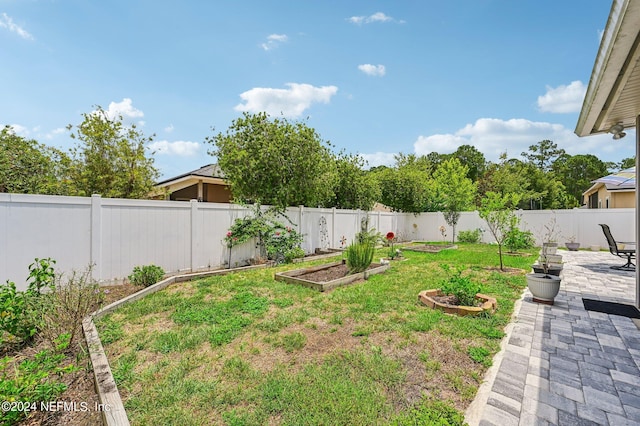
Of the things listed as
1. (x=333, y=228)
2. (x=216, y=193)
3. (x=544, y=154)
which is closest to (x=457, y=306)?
(x=333, y=228)

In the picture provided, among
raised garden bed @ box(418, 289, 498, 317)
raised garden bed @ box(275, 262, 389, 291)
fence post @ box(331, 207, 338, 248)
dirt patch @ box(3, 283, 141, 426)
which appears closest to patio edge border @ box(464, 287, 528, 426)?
raised garden bed @ box(418, 289, 498, 317)

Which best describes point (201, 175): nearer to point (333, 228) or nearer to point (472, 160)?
point (333, 228)

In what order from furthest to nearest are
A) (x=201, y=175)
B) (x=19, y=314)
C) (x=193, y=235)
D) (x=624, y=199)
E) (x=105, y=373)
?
1. (x=624, y=199)
2. (x=201, y=175)
3. (x=193, y=235)
4. (x=19, y=314)
5. (x=105, y=373)

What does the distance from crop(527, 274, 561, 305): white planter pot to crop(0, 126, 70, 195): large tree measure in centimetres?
1154

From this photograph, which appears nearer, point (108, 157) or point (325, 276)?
point (325, 276)

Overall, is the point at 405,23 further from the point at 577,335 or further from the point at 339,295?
the point at 577,335

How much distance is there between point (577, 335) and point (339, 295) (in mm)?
3180

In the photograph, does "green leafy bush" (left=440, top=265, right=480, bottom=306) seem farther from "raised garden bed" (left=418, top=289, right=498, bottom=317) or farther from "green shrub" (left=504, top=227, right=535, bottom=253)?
"green shrub" (left=504, top=227, right=535, bottom=253)

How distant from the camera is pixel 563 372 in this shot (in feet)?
8.38

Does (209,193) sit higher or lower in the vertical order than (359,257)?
higher

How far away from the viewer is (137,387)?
236cm

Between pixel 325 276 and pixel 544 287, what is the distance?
13.0 ft

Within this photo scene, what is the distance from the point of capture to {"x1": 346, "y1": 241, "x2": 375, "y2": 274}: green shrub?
6.35 m

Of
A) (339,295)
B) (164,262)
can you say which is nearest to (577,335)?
(339,295)
